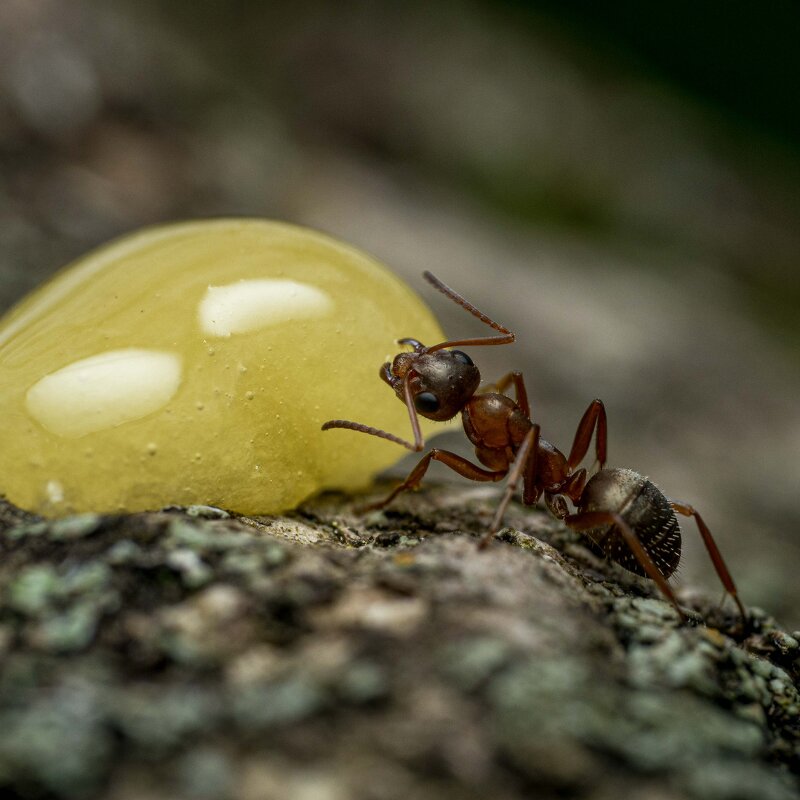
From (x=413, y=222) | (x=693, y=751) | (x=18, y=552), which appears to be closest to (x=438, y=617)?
(x=693, y=751)

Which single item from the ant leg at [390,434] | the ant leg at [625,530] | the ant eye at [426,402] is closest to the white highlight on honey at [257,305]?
the ant leg at [390,434]

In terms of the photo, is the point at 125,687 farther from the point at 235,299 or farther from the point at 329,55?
the point at 329,55

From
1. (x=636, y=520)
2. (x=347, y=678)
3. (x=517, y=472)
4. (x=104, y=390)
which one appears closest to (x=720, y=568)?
(x=636, y=520)

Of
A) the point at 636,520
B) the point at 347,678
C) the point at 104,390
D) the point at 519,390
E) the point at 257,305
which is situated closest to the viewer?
the point at 347,678

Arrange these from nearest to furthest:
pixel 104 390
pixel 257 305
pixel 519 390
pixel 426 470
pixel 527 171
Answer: pixel 104 390 < pixel 257 305 < pixel 426 470 < pixel 519 390 < pixel 527 171

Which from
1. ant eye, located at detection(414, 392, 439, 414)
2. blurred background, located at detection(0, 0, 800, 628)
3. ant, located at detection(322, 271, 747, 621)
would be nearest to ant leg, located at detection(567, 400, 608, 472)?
ant, located at detection(322, 271, 747, 621)

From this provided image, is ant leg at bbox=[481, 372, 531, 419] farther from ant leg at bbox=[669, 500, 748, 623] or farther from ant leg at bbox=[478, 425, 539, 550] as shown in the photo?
ant leg at bbox=[669, 500, 748, 623]

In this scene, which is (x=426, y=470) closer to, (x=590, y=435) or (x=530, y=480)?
(x=530, y=480)
